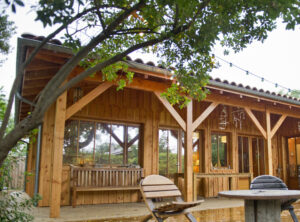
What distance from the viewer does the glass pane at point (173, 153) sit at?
8.77 m

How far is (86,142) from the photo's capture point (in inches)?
295

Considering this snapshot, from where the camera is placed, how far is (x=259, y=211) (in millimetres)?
3391

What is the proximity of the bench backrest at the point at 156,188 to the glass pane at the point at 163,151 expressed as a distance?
4.19 metres

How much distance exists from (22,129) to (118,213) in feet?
14.4

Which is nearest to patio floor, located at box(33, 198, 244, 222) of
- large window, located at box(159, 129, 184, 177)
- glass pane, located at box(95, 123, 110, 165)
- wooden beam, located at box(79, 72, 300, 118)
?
Answer: glass pane, located at box(95, 123, 110, 165)

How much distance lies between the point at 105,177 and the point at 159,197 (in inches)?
136

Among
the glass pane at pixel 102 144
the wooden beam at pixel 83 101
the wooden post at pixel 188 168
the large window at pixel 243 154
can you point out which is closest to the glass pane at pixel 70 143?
the glass pane at pixel 102 144

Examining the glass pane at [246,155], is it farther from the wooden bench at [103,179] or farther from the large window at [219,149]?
the wooden bench at [103,179]

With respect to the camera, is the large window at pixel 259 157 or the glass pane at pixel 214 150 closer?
the glass pane at pixel 214 150

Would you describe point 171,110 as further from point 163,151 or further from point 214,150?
point 214,150

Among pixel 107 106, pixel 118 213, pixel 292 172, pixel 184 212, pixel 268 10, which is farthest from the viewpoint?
pixel 292 172

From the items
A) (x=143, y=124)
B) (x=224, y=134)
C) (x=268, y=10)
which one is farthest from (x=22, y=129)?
(x=224, y=134)

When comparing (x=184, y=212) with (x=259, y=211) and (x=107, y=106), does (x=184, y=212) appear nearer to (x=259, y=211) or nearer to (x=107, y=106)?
(x=259, y=211)

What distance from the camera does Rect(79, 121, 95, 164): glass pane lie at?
7.41 metres
